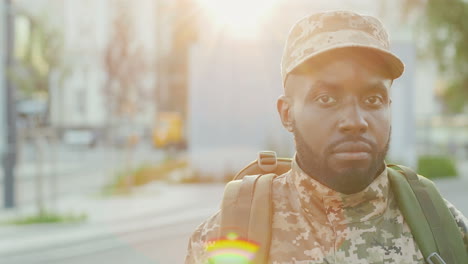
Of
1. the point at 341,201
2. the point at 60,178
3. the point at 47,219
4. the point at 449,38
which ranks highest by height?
the point at 449,38

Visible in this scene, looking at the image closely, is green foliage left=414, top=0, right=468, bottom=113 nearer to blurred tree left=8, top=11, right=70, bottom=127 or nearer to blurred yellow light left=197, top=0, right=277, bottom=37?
blurred yellow light left=197, top=0, right=277, bottom=37

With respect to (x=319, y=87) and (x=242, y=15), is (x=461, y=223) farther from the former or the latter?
(x=242, y=15)

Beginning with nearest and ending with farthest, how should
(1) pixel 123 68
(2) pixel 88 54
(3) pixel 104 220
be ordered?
(3) pixel 104 220 → (1) pixel 123 68 → (2) pixel 88 54

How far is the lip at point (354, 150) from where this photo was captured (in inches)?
61.1

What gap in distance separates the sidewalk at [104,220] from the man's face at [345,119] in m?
7.43

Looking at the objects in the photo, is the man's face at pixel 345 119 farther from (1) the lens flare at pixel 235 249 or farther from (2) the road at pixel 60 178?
(2) the road at pixel 60 178

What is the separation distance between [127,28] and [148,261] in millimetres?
10236

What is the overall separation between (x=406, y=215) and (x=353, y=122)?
0.30 m

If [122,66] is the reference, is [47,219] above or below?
below

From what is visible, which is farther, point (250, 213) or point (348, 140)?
point (250, 213)

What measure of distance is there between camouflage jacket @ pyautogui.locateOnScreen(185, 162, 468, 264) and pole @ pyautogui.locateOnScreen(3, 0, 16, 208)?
442 inches

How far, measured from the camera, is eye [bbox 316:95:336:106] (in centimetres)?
161

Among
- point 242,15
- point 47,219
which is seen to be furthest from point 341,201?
point 242,15

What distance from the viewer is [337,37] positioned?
5.20 ft
